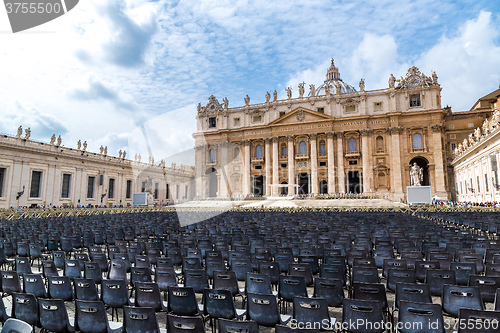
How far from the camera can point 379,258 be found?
807 centimetres

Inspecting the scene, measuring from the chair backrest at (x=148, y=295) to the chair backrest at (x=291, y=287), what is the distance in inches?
86.6

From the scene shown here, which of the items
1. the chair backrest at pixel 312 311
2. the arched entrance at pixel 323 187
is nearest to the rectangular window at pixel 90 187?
the arched entrance at pixel 323 187

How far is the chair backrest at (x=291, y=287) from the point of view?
5430 millimetres

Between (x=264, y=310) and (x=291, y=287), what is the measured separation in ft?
3.57

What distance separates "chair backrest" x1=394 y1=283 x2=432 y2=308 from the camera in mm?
4680

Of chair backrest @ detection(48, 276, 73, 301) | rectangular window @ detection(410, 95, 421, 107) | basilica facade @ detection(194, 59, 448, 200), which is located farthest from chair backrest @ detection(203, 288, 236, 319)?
rectangular window @ detection(410, 95, 421, 107)

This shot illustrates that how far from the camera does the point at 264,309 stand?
457 cm

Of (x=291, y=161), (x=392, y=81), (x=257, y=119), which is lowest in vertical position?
(x=291, y=161)

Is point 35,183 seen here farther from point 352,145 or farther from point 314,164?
point 352,145

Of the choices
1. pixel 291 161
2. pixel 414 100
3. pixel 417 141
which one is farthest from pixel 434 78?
pixel 291 161

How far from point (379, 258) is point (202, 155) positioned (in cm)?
6042

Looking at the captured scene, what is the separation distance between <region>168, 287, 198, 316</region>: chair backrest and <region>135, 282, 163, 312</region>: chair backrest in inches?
10.7

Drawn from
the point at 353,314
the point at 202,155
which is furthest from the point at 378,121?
the point at 353,314

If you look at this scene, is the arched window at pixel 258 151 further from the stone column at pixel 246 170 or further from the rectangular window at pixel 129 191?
the rectangular window at pixel 129 191
